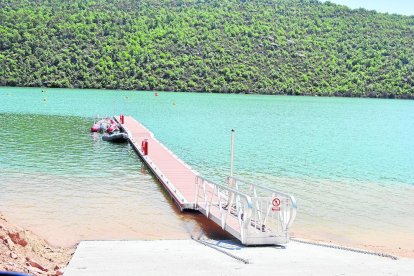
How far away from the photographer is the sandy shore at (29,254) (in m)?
7.14

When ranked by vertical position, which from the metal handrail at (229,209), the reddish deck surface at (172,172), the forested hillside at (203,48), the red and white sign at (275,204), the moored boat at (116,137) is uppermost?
the forested hillside at (203,48)

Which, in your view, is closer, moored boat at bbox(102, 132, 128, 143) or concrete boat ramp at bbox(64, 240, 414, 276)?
concrete boat ramp at bbox(64, 240, 414, 276)

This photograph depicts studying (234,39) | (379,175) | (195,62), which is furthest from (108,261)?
(234,39)

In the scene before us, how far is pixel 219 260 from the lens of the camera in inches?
332

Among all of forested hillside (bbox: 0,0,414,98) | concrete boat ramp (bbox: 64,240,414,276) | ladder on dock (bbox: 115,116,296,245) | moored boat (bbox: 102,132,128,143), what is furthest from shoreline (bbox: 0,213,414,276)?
forested hillside (bbox: 0,0,414,98)

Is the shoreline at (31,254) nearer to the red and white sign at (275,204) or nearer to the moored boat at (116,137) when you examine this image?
the red and white sign at (275,204)

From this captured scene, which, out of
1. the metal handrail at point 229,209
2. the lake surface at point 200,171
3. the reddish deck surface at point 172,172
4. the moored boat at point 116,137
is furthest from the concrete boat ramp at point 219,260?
the moored boat at point 116,137

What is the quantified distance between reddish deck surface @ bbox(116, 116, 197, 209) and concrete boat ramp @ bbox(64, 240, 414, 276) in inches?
164

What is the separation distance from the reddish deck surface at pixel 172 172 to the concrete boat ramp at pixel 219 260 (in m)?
4.17

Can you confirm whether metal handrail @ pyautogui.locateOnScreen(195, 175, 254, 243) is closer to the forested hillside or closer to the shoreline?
the shoreline

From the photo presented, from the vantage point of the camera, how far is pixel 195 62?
113 meters

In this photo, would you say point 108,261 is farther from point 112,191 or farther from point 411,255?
point 112,191

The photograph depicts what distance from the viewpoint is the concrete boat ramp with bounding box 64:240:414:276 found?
304 inches

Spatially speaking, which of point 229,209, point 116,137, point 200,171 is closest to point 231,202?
point 229,209
